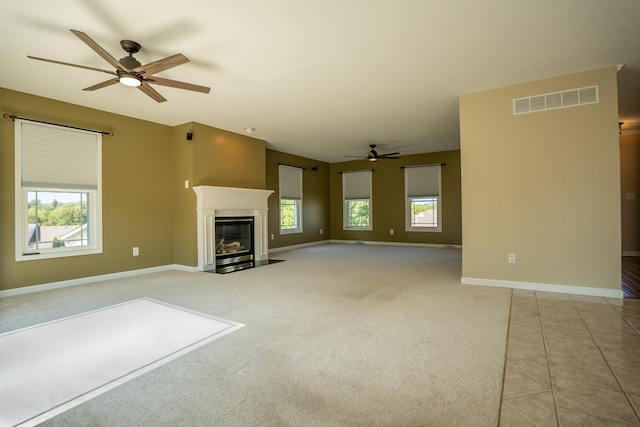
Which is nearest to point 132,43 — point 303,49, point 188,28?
point 188,28

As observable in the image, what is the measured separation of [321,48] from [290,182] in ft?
18.0

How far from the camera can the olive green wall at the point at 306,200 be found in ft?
25.5

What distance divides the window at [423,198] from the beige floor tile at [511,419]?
23.7 feet

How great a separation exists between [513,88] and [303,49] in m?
2.75

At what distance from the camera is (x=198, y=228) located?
5246 mm

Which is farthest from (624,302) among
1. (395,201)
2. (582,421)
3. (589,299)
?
(395,201)

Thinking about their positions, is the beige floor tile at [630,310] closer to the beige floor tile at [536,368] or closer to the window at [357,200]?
the beige floor tile at [536,368]

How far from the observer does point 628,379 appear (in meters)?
1.79

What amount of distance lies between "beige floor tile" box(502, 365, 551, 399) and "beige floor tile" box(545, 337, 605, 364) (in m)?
0.46

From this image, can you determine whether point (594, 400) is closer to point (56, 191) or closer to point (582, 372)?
point (582, 372)

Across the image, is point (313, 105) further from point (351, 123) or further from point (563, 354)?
point (563, 354)

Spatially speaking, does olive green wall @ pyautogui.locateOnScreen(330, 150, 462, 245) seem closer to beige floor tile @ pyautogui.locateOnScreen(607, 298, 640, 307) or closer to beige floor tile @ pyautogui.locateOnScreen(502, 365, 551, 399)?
beige floor tile @ pyautogui.locateOnScreen(607, 298, 640, 307)

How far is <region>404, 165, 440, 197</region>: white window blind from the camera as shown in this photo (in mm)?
8344

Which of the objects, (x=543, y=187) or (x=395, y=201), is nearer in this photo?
(x=543, y=187)
